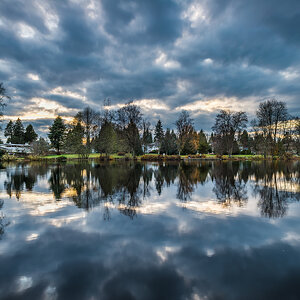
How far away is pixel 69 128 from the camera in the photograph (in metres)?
58.4

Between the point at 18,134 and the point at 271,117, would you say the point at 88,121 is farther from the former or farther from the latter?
the point at 18,134

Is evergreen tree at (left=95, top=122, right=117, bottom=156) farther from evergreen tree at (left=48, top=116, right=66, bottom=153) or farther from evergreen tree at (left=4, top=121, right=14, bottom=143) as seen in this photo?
evergreen tree at (left=4, top=121, right=14, bottom=143)

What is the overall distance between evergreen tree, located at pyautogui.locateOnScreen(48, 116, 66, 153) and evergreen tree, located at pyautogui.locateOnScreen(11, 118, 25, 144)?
41.7 meters

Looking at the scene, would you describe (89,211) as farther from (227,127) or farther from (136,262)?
(227,127)

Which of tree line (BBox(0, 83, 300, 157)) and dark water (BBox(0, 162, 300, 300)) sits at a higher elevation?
tree line (BBox(0, 83, 300, 157))

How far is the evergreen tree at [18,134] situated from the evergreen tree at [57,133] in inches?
1641

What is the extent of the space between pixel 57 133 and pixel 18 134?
1805 inches

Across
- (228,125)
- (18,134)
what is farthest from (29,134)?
(228,125)

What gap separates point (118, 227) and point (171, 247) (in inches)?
76.7

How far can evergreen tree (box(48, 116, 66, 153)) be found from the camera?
66.4m

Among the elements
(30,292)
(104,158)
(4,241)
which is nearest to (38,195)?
(4,241)

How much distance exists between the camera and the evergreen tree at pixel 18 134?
96113mm

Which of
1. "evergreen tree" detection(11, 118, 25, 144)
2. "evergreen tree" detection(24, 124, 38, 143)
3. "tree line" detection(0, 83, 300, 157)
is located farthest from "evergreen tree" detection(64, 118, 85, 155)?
"evergreen tree" detection(11, 118, 25, 144)

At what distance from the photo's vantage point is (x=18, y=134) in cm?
9700
